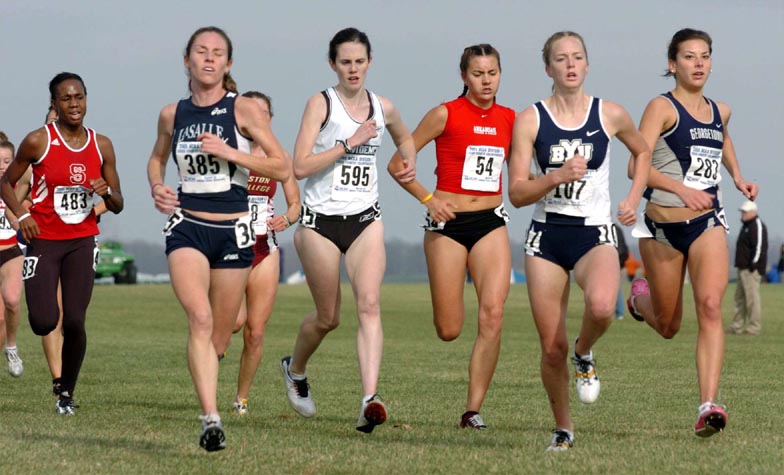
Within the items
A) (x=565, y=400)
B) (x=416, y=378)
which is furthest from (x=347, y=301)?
(x=565, y=400)

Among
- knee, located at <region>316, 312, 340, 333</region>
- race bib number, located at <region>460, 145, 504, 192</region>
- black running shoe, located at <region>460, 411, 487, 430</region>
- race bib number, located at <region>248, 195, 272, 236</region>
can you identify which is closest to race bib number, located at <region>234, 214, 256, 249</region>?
knee, located at <region>316, 312, 340, 333</region>

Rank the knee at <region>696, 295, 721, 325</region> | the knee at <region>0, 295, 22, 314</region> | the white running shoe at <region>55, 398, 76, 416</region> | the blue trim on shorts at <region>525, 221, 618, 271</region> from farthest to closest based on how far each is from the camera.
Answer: the knee at <region>0, 295, 22, 314</region>
the white running shoe at <region>55, 398, 76, 416</region>
the knee at <region>696, 295, 721, 325</region>
the blue trim on shorts at <region>525, 221, 618, 271</region>

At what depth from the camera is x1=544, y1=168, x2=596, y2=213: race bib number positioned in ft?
29.3

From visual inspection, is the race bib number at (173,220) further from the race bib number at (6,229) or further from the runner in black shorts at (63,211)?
the race bib number at (6,229)

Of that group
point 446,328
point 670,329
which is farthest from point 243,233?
point 670,329

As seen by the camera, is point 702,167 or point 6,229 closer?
point 702,167

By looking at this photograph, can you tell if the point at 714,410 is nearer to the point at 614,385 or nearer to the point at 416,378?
the point at 614,385

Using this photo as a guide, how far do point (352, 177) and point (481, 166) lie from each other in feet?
3.74

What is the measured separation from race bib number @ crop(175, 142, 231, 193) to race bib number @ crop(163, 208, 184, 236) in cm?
14

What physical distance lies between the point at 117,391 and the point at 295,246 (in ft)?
14.8

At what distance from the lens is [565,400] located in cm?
909

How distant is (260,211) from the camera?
1201cm

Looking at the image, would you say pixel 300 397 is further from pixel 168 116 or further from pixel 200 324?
pixel 168 116

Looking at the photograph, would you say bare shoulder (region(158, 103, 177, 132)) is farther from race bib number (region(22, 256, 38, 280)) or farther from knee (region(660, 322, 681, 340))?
knee (region(660, 322, 681, 340))
